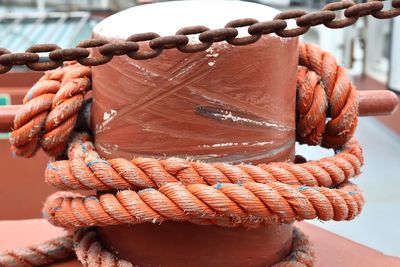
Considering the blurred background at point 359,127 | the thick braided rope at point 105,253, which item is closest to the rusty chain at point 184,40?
the blurred background at point 359,127

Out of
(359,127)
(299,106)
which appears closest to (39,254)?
(299,106)

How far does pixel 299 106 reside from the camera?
2.44 feet

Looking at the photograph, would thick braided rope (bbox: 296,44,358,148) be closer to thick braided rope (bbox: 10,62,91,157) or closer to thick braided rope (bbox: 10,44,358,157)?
thick braided rope (bbox: 10,44,358,157)

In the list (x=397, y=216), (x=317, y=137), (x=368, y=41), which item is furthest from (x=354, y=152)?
(x=368, y=41)

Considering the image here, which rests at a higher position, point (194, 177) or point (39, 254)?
point (194, 177)

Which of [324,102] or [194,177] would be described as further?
[324,102]

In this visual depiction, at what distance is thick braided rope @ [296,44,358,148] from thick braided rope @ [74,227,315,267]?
0.15m

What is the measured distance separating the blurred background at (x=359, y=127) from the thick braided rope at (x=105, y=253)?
0.99 feet

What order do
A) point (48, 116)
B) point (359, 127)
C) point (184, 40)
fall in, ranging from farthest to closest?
point (359, 127) < point (48, 116) < point (184, 40)

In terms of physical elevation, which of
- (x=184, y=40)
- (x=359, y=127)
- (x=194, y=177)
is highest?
(x=184, y=40)

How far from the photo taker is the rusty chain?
0.52 meters

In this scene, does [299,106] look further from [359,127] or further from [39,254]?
[359,127]

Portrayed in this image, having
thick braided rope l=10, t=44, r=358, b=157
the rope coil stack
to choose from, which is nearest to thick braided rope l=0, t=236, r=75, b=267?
the rope coil stack

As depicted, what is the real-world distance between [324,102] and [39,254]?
0.47 meters
